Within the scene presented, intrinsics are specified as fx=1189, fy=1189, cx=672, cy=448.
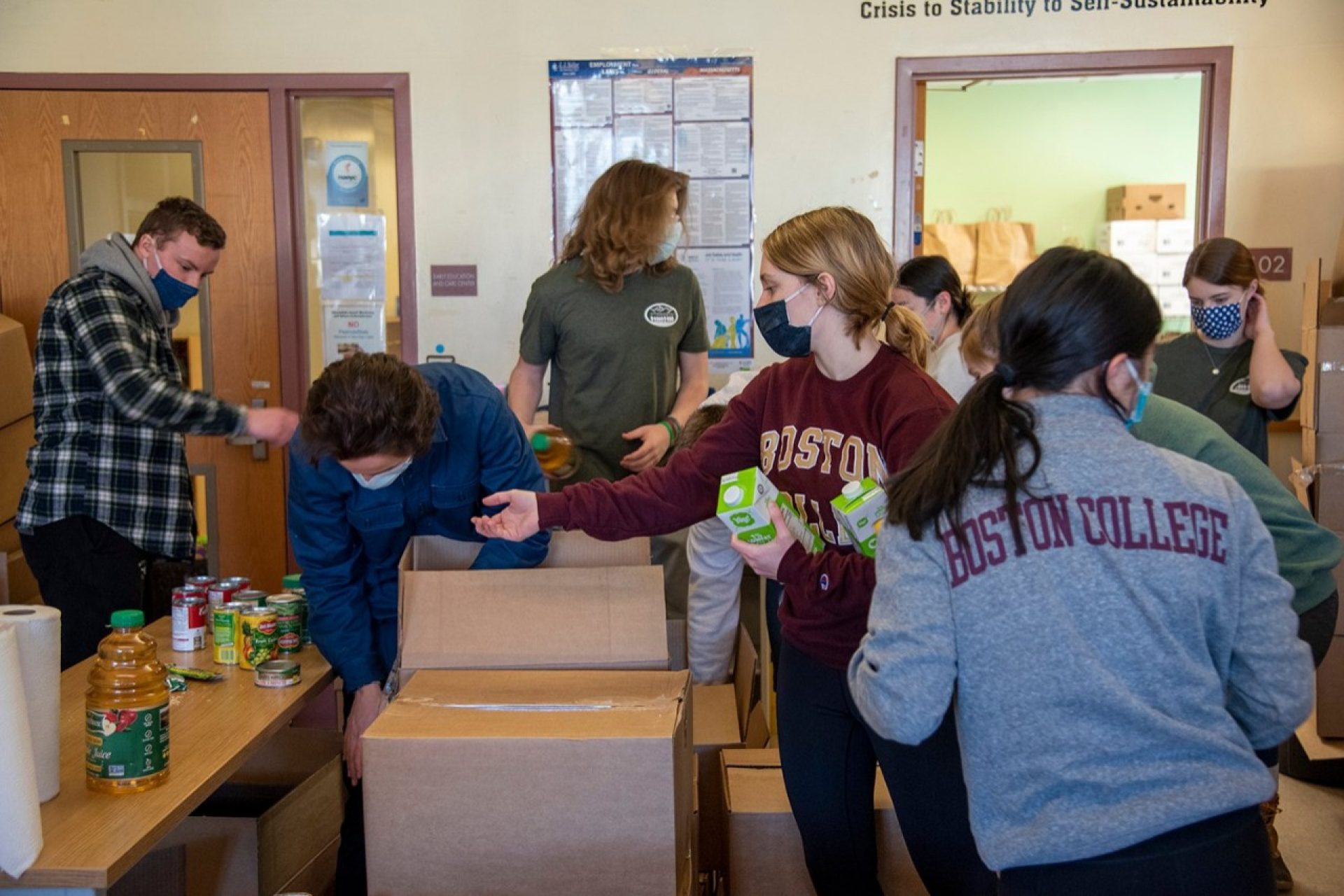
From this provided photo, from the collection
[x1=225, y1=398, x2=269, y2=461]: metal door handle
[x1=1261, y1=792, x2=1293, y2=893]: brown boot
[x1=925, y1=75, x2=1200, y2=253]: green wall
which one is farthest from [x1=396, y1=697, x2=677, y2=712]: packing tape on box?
[x1=925, y1=75, x2=1200, y2=253]: green wall

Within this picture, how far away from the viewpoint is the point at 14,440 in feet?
11.4

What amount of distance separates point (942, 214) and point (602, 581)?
6.00 meters

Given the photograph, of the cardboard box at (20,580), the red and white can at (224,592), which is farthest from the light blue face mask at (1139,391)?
the cardboard box at (20,580)

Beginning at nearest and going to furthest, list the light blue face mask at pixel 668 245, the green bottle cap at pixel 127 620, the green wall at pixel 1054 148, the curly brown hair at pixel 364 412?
the green bottle cap at pixel 127 620, the curly brown hair at pixel 364 412, the light blue face mask at pixel 668 245, the green wall at pixel 1054 148

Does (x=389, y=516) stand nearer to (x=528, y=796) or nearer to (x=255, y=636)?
(x=255, y=636)

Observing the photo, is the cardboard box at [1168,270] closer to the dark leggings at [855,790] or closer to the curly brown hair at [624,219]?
the curly brown hair at [624,219]

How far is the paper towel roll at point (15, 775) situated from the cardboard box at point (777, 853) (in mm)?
1087

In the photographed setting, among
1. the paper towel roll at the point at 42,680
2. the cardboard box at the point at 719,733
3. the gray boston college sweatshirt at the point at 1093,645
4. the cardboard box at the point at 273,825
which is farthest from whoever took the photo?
the cardboard box at the point at 719,733

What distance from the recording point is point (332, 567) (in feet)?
6.73

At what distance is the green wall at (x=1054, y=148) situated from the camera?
727 cm

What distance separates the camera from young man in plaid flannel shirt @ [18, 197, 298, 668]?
2604 millimetres

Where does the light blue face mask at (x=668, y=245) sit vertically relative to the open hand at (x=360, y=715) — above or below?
above

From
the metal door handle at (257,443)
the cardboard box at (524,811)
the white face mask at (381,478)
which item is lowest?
the cardboard box at (524,811)

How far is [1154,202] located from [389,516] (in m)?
6.18
